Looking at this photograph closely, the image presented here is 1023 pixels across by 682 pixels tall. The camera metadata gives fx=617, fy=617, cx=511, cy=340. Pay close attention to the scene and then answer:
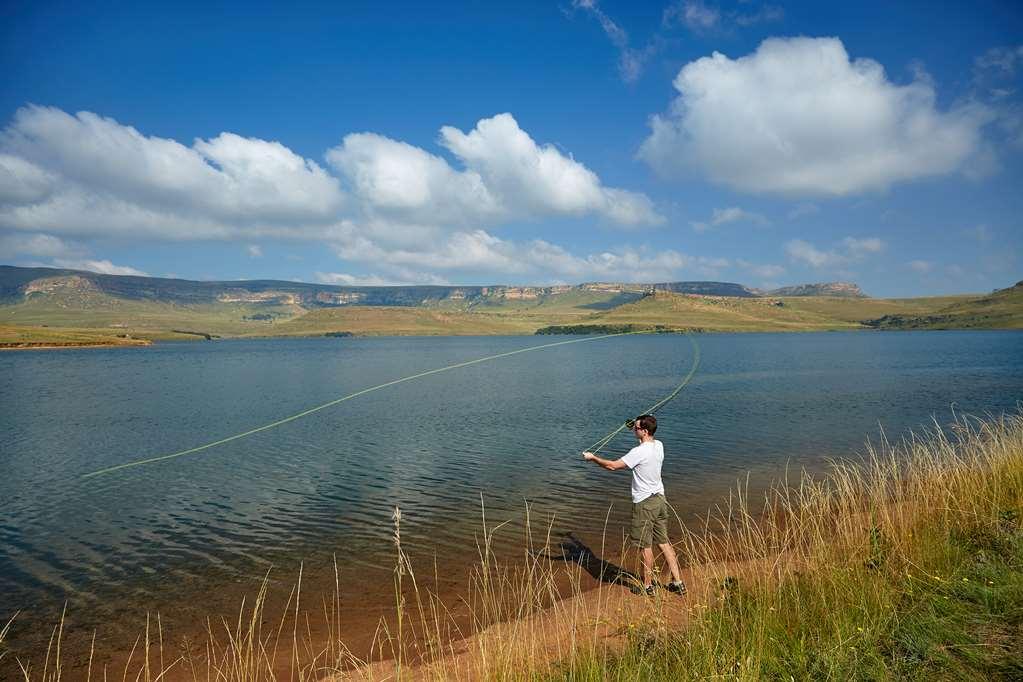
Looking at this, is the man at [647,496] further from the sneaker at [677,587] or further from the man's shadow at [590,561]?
the man's shadow at [590,561]

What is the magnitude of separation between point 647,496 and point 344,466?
15552mm

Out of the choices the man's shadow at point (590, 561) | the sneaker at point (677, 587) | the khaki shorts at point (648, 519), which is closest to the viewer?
the sneaker at point (677, 587)

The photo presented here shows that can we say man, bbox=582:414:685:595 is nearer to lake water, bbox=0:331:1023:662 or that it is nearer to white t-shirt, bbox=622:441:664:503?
white t-shirt, bbox=622:441:664:503

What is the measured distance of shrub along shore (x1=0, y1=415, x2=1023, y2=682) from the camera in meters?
5.57

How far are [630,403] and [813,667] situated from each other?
34004 millimetres

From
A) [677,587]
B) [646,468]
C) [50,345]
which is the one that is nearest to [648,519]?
[646,468]

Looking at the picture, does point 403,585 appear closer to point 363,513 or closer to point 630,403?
point 363,513

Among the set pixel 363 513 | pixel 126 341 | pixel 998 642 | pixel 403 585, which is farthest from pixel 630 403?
pixel 126 341

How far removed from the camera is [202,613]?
10758 millimetres

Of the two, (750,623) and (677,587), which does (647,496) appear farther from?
(750,623)

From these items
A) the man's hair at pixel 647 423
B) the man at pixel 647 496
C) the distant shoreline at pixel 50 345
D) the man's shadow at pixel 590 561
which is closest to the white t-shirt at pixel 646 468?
the man at pixel 647 496

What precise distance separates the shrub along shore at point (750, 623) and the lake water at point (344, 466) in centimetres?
172

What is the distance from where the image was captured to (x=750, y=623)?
6.74 meters

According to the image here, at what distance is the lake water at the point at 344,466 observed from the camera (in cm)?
1298
